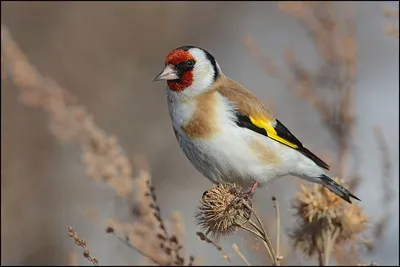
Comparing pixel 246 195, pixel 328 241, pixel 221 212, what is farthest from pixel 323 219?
pixel 221 212

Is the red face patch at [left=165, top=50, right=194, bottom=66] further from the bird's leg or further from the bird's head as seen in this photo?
the bird's leg

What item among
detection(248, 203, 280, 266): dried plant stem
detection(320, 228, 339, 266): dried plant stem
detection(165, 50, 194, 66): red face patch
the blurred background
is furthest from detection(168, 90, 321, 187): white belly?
the blurred background

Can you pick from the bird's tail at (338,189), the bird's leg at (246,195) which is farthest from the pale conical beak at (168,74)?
the bird's tail at (338,189)

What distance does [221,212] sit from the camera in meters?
1.91

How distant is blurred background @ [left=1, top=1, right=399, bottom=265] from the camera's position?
4234 mm

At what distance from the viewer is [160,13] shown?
19.1 feet

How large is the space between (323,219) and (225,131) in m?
0.35

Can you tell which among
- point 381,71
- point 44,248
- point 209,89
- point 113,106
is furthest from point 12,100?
point 209,89

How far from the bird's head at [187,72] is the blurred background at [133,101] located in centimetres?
141

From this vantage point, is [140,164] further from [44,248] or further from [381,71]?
[381,71]

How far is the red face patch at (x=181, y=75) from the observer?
7.24 ft

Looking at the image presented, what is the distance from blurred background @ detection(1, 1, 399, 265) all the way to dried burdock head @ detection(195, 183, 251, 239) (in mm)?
1603

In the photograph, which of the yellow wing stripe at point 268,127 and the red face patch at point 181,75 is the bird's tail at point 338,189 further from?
the red face patch at point 181,75

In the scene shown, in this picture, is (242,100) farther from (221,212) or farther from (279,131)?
(221,212)
